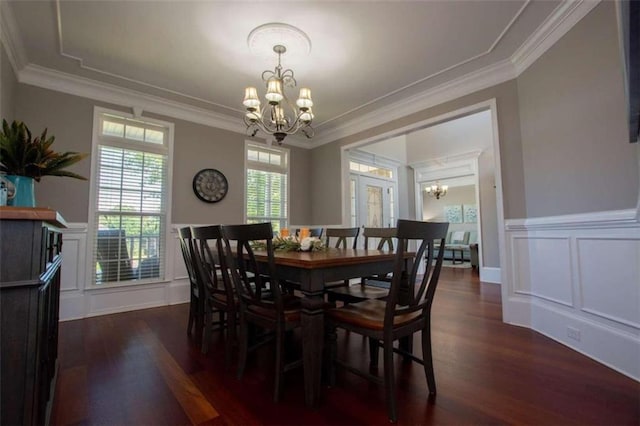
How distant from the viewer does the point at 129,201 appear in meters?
3.70

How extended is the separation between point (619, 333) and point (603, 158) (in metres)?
1.26

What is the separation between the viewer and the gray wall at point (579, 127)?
203 cm

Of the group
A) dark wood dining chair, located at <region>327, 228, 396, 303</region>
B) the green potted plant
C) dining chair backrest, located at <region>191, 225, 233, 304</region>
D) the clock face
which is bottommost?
dark wood dining chair, located at <region>327, 228, 396, 303</region>

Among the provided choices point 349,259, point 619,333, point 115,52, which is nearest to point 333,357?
point 349,259

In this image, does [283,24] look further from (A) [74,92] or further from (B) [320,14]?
(A) [74,92]

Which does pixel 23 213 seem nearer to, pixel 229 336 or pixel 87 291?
pixel 229 336

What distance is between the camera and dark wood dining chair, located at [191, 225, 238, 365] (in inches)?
78.8

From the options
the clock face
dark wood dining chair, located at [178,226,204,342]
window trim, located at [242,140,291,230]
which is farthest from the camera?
window trim, located at [242,140,291,230]

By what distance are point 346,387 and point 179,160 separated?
144 inches

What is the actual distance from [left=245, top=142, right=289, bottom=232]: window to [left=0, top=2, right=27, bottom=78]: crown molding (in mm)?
2664

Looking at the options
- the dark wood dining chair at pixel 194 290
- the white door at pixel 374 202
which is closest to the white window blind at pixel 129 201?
the dark wood dining chair at pixel 194 290

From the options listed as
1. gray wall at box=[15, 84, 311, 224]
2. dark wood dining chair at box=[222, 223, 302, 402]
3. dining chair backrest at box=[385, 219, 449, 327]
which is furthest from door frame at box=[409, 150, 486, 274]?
dark wood dining chair at box=[222, 223, 302, 402]

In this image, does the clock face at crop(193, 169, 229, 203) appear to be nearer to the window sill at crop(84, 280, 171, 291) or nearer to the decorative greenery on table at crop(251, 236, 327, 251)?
the window sill at crop(84, 280, 171, 291)

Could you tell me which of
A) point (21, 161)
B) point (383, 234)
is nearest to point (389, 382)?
point (383, 234)
